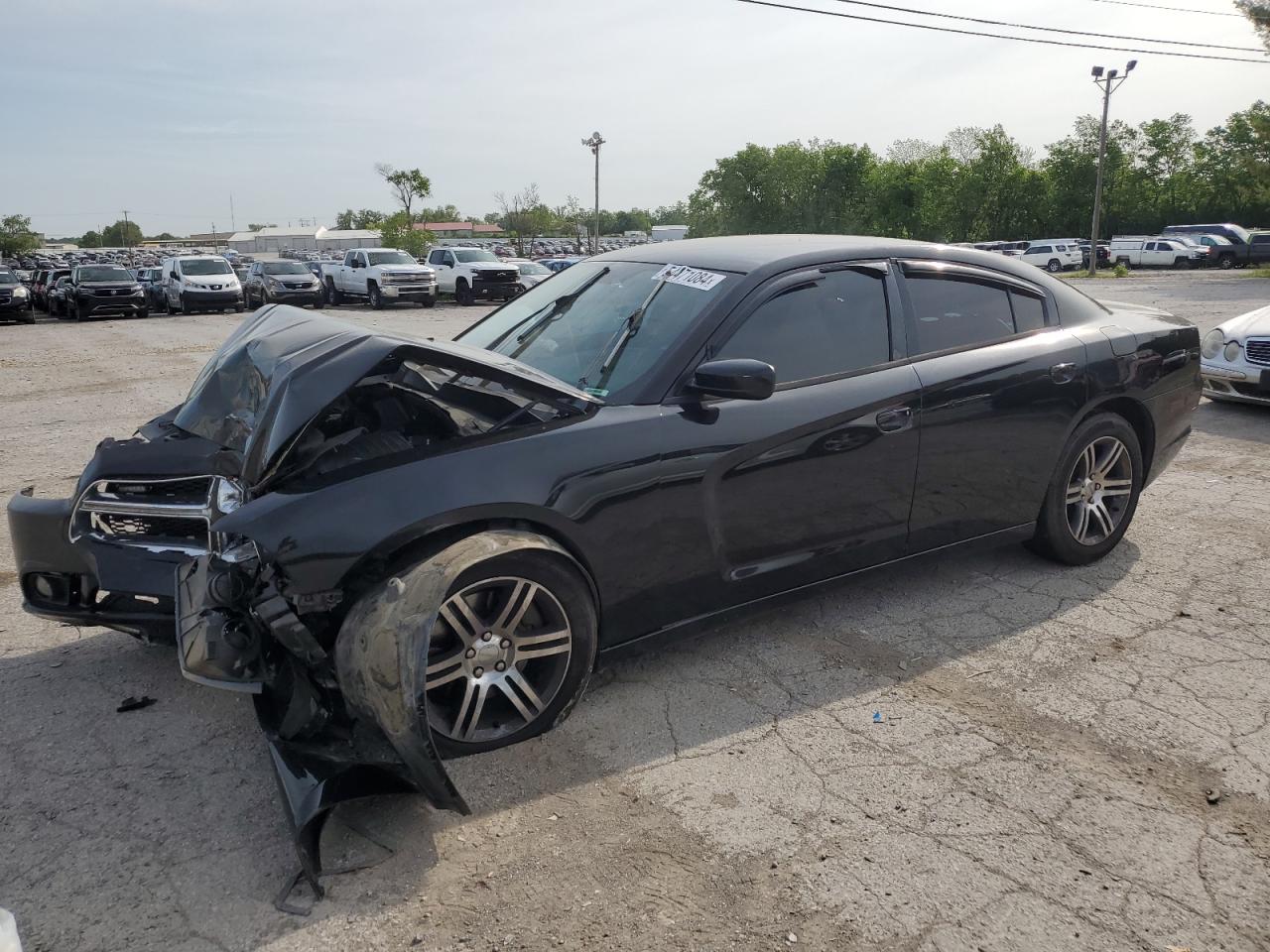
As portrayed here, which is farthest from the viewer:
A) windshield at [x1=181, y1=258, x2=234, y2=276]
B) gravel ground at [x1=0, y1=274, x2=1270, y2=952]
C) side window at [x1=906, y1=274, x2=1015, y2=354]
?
windshield at [x1=181, y1=258, x2=234, y2=276]

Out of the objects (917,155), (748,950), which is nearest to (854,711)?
(748,950)

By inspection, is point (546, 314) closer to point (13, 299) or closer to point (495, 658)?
point (495, 658)

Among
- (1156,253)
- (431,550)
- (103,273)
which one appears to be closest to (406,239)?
(103,273)

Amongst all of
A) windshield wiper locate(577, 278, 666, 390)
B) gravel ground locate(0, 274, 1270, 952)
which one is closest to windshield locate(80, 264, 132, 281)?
gravel ground locate(0, 274, 1270, 952)

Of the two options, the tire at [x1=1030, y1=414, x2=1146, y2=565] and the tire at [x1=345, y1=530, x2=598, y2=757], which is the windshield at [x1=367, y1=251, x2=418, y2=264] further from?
the tire at [x1=345, y1=530, x2=598, y2=757]

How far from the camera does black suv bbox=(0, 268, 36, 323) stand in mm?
25984

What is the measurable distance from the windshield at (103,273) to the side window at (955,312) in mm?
28858

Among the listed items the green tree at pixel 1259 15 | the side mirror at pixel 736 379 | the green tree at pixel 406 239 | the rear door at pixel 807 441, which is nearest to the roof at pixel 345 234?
the green tree at pixel 406 239

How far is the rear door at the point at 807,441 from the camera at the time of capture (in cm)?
350

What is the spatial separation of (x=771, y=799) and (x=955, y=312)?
→ 2.45 meters

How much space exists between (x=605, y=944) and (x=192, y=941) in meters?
1.01

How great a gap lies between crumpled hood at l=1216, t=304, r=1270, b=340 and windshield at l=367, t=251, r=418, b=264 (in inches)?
972

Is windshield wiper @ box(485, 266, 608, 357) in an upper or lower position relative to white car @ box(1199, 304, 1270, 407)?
upper

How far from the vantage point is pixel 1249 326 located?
868 centimetres
